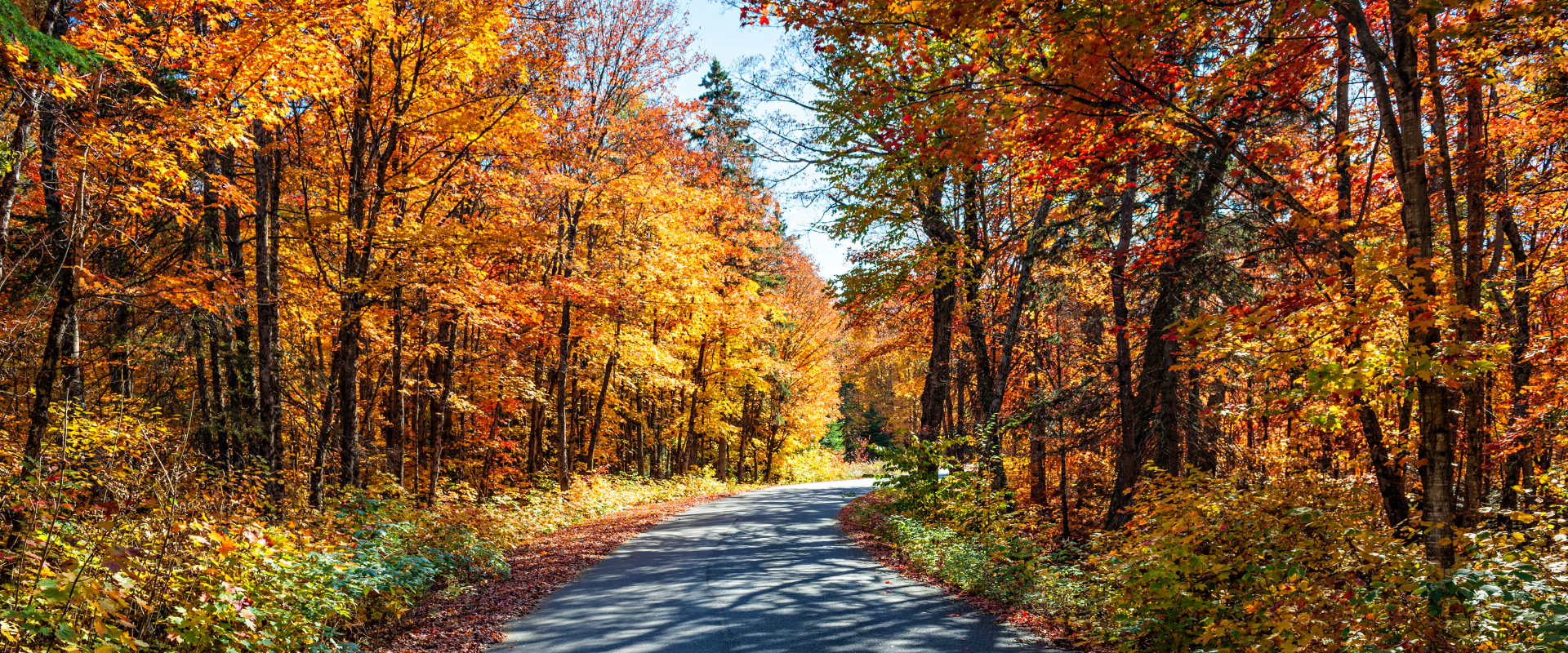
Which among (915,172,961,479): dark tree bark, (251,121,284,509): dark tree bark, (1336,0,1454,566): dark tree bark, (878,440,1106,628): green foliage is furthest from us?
(915,172,961,479): dark tree bark

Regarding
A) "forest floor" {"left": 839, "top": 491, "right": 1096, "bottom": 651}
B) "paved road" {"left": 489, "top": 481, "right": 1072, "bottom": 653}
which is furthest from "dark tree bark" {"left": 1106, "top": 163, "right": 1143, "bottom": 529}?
"paved road" {"left": 489, "top": 481, "right": 1072, "bottom": 653}

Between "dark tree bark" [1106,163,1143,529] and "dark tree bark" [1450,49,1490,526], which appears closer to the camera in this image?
"dark tree bark" [1450,49,1490,526]

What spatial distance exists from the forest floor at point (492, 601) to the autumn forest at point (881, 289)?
0.31 feet

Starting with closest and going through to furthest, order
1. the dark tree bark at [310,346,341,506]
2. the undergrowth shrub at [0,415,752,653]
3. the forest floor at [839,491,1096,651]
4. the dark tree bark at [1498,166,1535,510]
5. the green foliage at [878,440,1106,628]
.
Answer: the undergrowth shrub at [0,415,752,653] → the forest floor at [839,491,1096,651] → the green foliage at [878,440,1106,628] → the dark tree bark at [1498,166,1535,510] → the dark tree bark at [310,346,341,506]

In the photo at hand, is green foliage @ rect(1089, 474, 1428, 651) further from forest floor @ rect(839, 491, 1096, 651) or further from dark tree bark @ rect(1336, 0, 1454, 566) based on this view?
forest floor @ rect(839, 491, 1096, 651)

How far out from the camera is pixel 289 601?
575 centimetres

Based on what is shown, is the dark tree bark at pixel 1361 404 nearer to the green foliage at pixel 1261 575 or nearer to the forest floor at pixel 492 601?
the green foliage at pixel 1261 575

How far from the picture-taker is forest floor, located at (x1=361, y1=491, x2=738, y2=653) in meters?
6.81

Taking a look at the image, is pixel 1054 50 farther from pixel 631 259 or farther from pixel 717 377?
pixel 717 377

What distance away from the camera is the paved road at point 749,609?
21.8 feet

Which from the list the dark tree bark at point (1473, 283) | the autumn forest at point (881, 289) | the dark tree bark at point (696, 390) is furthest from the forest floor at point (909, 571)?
the dark tree bark at point (696, 390)

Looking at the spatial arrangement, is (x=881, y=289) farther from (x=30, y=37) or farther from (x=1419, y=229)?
(x=30, y=37)

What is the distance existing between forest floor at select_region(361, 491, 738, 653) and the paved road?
251mm

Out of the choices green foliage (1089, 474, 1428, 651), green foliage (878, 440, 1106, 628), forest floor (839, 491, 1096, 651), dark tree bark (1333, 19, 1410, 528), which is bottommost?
forest floor (839, 491, 1096, 651)
